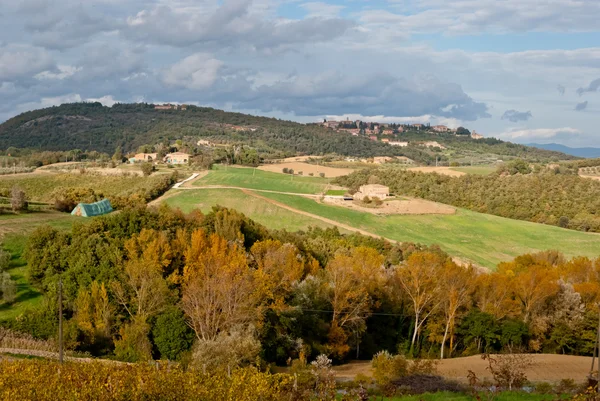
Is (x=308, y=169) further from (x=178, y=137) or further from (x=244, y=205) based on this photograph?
(x=178, y=137)

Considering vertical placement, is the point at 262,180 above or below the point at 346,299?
above

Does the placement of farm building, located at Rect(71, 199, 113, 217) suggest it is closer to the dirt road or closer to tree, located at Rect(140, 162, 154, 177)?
Answer: the dirt road

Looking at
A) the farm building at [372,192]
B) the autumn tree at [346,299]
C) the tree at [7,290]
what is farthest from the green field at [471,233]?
the tree at [7,290]

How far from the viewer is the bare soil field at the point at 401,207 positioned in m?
74.8

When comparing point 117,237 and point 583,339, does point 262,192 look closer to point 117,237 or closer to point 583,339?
point 117,237

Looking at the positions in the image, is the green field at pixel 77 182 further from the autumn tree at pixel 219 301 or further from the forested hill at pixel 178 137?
the forested hill at pixel 178 137

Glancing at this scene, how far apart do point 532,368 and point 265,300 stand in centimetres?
1464

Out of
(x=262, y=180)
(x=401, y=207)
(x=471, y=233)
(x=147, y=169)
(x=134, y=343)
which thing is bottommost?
(x=134, y=343)

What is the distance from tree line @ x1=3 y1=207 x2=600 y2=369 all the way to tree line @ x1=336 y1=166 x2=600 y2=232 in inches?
1532

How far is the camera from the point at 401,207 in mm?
76438

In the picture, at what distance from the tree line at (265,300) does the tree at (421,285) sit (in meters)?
0.10

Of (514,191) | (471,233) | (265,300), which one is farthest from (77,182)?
(514,191)

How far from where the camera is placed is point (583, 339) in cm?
3953

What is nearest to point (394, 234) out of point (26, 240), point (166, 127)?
point (26, 240)
